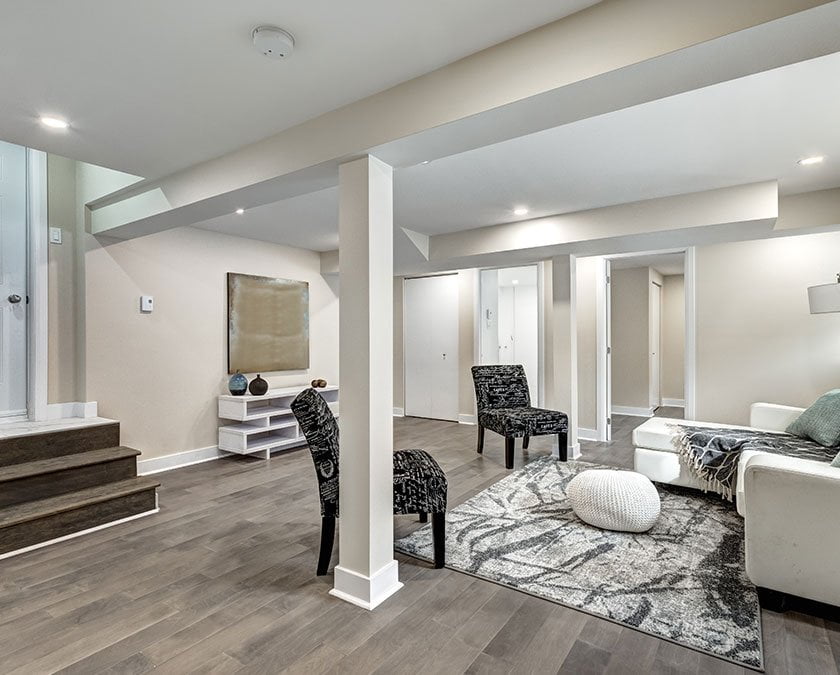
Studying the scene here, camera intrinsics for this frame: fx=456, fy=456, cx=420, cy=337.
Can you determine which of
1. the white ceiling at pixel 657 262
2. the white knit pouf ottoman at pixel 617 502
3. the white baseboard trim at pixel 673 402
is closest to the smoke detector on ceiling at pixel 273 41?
the white knit pouf ottoman at pixel 617 502

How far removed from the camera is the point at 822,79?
201 centimetres

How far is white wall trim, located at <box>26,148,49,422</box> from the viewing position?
11.4 ft

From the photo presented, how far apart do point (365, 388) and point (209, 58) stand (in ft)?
4.78

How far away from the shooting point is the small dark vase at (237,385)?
4.68 meters

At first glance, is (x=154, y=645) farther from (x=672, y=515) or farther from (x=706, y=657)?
(x=672, y=515)

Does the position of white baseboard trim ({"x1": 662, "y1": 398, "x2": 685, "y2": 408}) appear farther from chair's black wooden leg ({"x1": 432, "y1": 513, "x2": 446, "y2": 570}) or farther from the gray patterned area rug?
chair's black wooden leg ({"x1": 432, "y1": 513, "x2": 446, "y2": 570})

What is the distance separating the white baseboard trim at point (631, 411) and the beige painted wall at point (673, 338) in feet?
2.57

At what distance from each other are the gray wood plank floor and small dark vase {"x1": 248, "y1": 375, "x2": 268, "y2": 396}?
194cm

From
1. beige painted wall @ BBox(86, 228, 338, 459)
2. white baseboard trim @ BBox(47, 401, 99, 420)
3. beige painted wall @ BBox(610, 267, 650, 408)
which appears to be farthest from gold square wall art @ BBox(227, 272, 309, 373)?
beige painted wall @ BBox(610, 267, 650, 408)

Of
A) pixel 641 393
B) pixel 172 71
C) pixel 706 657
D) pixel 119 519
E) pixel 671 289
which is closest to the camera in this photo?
pixel 706 657

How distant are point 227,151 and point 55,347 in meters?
2.32

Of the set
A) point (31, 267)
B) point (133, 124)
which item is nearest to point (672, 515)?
point (133, 124)

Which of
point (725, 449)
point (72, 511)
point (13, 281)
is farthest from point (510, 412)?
point (13, 281)

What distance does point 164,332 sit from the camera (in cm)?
428
